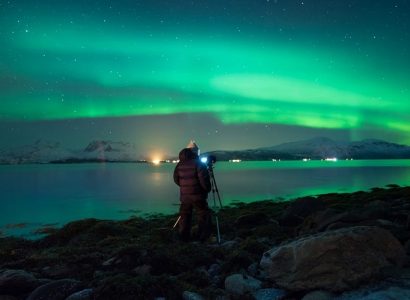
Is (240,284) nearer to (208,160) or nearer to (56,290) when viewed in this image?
(56,290)

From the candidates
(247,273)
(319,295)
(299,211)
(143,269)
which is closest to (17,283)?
(143,269)

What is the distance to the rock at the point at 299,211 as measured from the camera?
62.5ft

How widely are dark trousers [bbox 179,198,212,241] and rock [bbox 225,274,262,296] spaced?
496cm

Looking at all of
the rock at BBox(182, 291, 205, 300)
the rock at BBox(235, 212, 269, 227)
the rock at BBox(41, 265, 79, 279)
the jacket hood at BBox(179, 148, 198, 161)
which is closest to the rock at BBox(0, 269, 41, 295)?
the rock at BBox(41, 265, 79, 279)

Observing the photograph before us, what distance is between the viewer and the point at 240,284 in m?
8.32

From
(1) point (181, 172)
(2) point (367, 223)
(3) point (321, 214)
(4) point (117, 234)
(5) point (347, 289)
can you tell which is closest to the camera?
(5) point (347, 289)

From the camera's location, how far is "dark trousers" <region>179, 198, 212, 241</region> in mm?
13555

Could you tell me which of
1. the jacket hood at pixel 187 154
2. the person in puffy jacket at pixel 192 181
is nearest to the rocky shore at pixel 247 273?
the person in puffy jacket at pixel 192 181

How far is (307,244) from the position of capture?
8156 millimetres

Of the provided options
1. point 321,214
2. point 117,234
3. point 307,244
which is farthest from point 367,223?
point 117,234

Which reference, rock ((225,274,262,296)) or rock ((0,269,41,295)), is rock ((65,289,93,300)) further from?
rock ((225,274,262,296))

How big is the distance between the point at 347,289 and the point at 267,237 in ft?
26.7

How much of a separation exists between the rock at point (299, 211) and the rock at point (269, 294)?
1118cm

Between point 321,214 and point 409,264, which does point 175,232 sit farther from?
point 409,264
